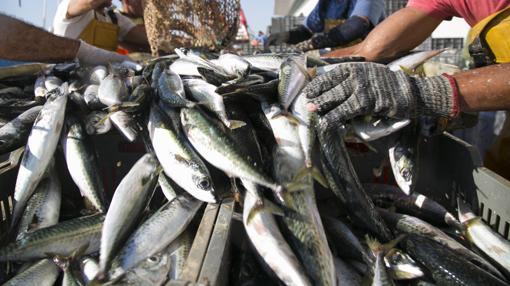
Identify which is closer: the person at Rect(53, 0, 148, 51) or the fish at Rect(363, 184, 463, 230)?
the fish at Rect(363, 184, 463, 230)

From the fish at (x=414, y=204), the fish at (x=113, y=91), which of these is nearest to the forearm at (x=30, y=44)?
the fish at (x=113, y=91)

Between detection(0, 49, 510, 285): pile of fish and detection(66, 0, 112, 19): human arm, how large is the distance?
7.16 feet

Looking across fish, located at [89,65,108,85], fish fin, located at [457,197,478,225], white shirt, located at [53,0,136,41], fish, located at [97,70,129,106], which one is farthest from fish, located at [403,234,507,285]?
white shirt, located at [53,0,136,41]

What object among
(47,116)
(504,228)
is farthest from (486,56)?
(47,116)

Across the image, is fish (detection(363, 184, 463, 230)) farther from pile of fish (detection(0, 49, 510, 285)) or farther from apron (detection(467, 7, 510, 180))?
apron (detection(467, 7, 510, 180))

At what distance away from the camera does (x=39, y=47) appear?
2.89 meters

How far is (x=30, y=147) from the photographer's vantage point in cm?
174

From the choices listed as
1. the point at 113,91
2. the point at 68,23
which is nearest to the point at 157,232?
the point at 113,91

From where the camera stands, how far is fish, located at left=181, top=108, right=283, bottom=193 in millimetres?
1434

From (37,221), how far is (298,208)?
116cm

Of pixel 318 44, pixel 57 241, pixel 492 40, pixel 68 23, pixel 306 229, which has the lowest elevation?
pixel 57 241

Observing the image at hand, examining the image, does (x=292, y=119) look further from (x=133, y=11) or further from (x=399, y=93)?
(x=133, y=11)

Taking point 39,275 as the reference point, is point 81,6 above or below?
above

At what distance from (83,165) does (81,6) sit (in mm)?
2737
